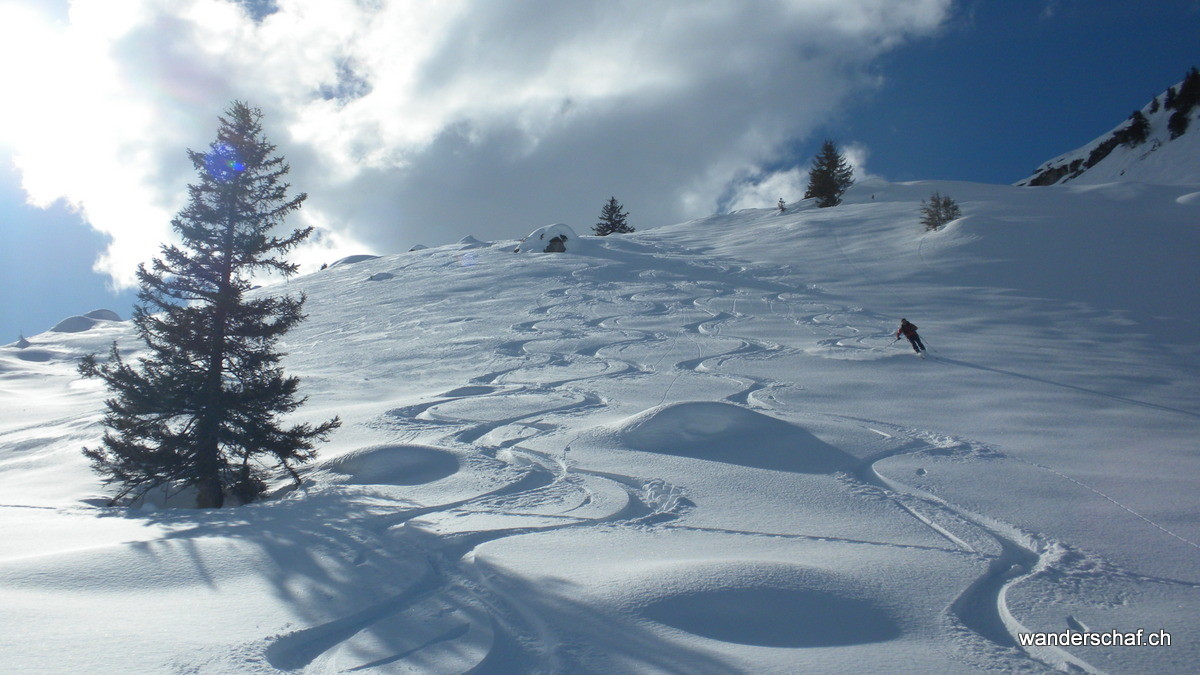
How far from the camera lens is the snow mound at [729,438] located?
27.3ft

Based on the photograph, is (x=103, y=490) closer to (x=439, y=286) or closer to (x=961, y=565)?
(x=961, y=565)

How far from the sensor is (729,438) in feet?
29.8

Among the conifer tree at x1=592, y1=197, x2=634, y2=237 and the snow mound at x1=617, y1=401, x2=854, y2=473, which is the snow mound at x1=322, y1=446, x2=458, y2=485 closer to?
the snow mound at x1=617, y1=401, x2=854, y2=473

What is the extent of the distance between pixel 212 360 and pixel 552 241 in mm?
30268

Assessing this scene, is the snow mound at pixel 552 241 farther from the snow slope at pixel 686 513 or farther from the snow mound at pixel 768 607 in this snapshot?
the snow mound at pixel 768 607

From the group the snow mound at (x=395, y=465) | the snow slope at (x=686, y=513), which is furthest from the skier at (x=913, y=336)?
the snow mound at (x=395, y=465)

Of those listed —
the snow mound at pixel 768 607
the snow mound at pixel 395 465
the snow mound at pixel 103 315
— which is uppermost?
the snow mound at pixel 103 315

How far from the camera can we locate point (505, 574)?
502 centimetres

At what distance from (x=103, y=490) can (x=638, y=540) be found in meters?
9.55

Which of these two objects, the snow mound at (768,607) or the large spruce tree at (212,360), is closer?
the snow mound at (768,607)

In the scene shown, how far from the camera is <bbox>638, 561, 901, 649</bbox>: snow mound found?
4.02 m

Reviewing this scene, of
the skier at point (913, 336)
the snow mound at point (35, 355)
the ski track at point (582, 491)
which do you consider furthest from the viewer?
the snow mound at point (35, 355)

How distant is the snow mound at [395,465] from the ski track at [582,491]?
702 millimetres

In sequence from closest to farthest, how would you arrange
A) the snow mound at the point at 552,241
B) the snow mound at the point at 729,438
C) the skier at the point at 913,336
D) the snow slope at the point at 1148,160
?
the snow mound at the point at 729,438
the skier at the point at 913,336
the snow mound at the point at 552,241
the snow slope at the point at 1148,160
